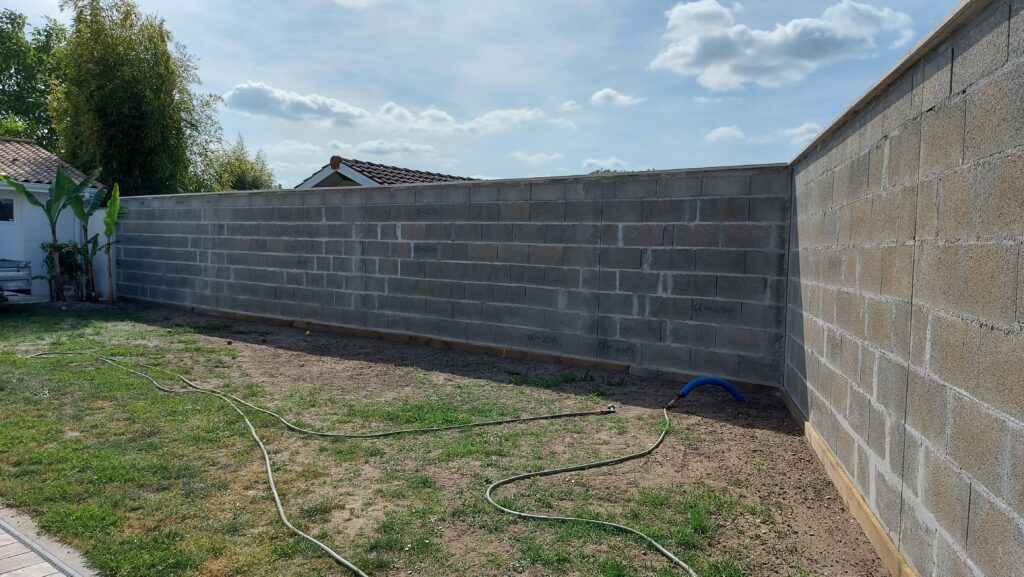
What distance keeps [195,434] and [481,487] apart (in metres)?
2.35

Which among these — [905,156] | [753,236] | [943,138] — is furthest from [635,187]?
[943,138]

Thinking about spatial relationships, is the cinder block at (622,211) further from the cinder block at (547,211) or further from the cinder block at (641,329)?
the cinder block at (641,329)

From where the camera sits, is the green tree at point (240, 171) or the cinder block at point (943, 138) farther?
the green tree at point (240, 171)

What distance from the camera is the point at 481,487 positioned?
3807mm

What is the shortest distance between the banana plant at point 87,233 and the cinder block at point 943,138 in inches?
563

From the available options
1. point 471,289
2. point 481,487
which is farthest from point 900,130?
point 471,289

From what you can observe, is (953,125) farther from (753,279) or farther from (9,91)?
(9,91)

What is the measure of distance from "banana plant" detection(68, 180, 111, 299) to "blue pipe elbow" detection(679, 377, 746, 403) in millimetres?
12253

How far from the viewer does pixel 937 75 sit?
2.54 meters

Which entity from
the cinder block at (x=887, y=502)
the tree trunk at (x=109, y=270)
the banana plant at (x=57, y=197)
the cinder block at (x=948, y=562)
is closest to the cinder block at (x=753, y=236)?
the cinder block at (x=887, y=502)

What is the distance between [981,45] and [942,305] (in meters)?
0.90

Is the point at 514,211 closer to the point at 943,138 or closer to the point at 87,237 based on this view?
the point at 943,138

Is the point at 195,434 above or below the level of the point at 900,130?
below

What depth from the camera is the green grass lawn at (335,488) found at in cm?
295
